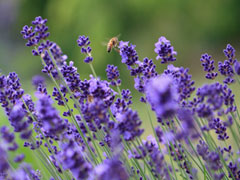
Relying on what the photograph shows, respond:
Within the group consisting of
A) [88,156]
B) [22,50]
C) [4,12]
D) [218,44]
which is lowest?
[88,156]

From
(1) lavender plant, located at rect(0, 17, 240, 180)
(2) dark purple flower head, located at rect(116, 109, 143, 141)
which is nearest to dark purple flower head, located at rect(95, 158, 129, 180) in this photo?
(1) lavender plant, located at rect(0, 17, 240, 180)

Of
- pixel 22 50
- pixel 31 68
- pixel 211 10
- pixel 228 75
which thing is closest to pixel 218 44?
pixel 211 10

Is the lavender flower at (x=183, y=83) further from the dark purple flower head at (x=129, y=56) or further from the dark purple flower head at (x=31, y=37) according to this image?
the dark purple flower head at (x=31, y=37)

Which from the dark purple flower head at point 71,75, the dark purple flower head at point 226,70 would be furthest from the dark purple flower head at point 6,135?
the dark purple flower head at point 226,70

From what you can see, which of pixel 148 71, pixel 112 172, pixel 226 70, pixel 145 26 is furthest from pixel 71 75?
pixel 145 26

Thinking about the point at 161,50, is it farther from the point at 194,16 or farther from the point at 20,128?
the point at 194,16
